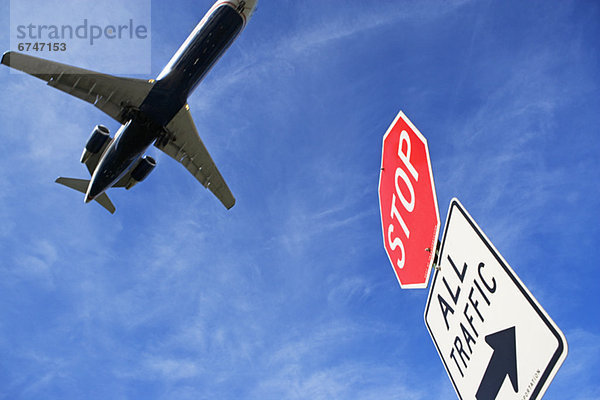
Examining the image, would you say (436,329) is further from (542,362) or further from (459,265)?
(542,362)

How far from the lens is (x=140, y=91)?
2111cm

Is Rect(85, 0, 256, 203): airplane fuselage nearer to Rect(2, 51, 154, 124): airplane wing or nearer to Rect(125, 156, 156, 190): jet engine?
Rect(2, 51, 154, 124): airplane wing

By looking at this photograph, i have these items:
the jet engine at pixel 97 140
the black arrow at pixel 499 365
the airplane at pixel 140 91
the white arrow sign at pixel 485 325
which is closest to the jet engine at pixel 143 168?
the airplane at pixel 140 91

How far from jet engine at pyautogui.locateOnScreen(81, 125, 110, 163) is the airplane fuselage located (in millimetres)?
527

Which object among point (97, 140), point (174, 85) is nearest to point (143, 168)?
point (97, 140)

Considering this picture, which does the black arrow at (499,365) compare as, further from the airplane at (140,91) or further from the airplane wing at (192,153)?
the airplane wing at (192,153)

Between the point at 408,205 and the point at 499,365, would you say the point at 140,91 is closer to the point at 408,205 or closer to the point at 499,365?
the point at 408,205

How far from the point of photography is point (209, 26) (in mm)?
19469

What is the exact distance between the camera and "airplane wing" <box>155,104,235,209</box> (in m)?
23.5

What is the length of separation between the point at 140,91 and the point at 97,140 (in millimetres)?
3840

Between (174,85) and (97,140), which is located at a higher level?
(174,85)

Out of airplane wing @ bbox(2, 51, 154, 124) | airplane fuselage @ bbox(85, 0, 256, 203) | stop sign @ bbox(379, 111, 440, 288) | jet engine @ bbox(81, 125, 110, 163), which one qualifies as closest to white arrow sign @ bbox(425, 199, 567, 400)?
stop sign @ bbox(379, 111, 440, 288)

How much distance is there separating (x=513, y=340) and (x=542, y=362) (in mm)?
199

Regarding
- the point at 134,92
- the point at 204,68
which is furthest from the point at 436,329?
the point at 134,92
